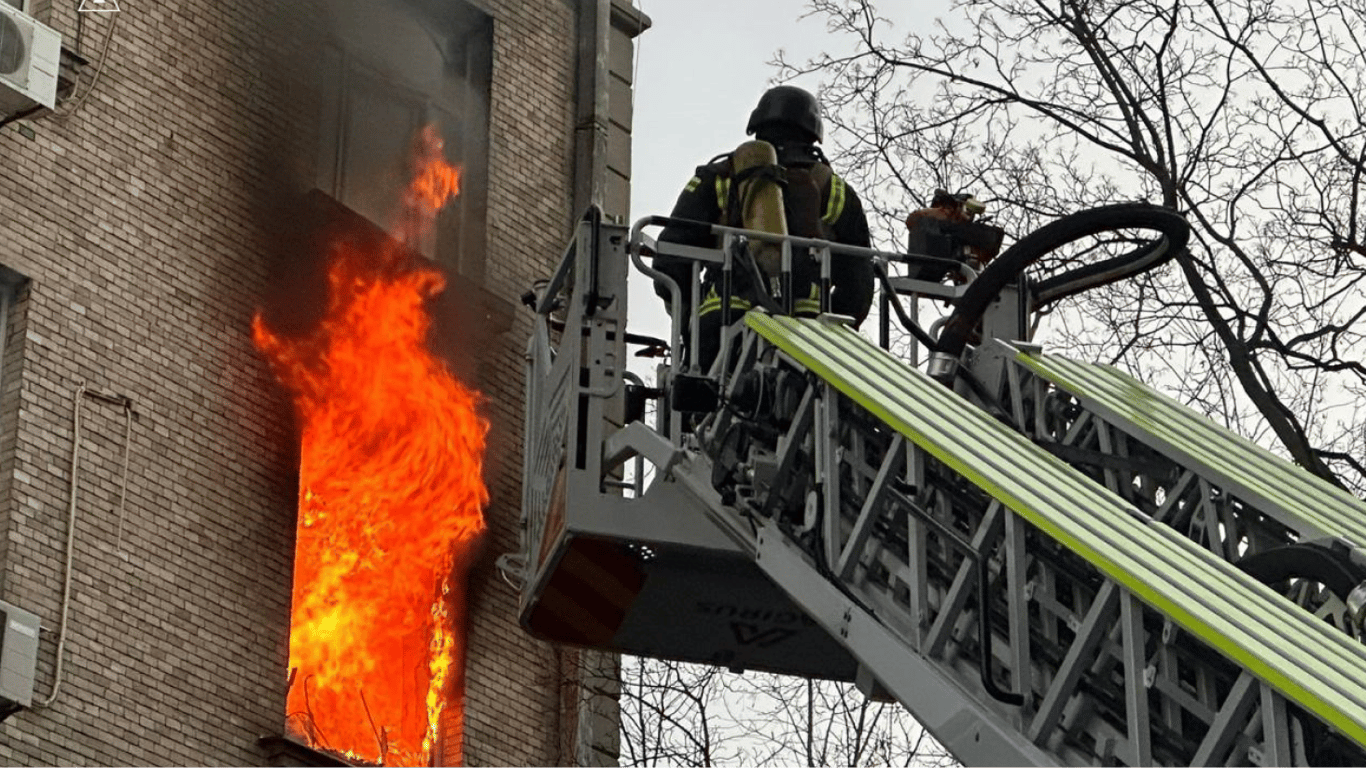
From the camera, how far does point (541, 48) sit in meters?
17.4

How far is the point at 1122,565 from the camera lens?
6.87 metres

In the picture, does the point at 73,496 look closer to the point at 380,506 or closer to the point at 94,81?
the point at 94,81

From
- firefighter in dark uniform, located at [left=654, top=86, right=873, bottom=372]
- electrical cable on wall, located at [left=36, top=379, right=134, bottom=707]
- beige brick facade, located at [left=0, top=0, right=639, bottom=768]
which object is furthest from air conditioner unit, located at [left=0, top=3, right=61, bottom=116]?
firefighter in dark uniform, located at [left=654, top=86, right=873, bottom=372]

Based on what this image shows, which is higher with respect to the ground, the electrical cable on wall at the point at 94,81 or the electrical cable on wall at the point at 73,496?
the electrical cable on wall at the point at 94,81

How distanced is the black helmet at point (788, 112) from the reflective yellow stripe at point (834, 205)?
31 cm

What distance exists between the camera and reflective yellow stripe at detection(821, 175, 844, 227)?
11.1 meters

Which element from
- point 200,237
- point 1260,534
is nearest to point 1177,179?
point 1260,534

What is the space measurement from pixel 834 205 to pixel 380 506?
5307 mm

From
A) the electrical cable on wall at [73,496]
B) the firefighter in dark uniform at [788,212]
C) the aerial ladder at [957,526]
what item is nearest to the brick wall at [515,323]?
the electrical cable on wall at [73,496]

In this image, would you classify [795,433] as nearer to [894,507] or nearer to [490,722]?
[894,507]

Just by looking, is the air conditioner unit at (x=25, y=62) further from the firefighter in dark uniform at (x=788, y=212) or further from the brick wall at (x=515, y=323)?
the brick wall at (x=515, y=323)

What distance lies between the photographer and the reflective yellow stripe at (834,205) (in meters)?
11.1

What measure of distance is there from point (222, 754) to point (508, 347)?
12.4 ft

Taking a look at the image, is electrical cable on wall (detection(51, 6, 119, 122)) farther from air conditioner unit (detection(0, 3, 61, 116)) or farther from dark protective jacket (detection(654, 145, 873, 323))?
dark protective jacket (detection(654, 145, 873, 323))
